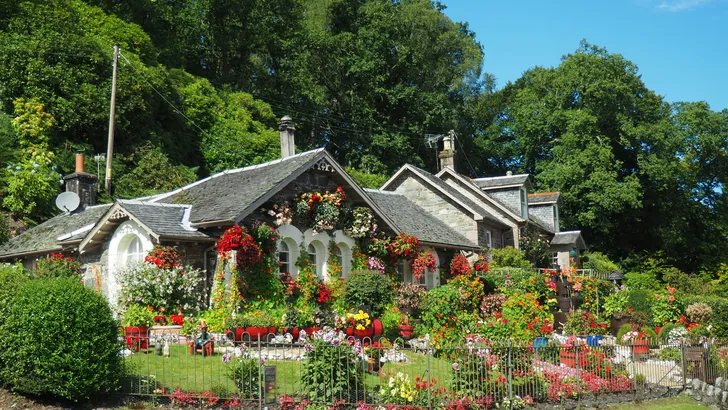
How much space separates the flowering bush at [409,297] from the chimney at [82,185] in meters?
11.6

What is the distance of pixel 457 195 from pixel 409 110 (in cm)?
1884

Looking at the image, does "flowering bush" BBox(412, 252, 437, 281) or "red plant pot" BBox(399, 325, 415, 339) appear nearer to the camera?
"red plant pot" BBox(399, 325, 415, 339)

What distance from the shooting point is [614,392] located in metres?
17.1

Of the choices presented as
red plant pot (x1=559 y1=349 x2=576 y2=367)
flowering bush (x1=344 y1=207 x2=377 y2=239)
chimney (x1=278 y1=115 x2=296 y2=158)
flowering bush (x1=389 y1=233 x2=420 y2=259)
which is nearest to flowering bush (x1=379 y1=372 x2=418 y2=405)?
red plant pot (x1=559 y1=349 x2=576 y2=367)

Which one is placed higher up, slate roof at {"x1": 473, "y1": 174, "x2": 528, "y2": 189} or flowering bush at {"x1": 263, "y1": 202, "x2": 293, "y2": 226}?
slate roof at {"x1": 473, "y1": 174, "x2": 528, "y2": 189}

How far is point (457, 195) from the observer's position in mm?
34062

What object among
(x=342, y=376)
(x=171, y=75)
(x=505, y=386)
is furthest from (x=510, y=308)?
(x=171, y=75)

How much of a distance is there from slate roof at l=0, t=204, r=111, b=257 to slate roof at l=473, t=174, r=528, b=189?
1928 cm

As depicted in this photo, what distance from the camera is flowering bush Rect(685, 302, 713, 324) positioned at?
29.7 m

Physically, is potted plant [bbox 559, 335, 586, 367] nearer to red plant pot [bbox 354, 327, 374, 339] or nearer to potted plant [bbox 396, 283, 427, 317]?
red plant pot [bbox 354, 327, 374, 339]

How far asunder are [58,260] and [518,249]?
64.5 ft

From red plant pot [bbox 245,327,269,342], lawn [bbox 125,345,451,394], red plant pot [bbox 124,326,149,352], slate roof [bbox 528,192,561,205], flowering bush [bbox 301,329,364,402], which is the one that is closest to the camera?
flowering bush [bbox 301,329,364,402]

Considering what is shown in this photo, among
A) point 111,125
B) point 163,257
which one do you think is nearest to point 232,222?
point 163,257

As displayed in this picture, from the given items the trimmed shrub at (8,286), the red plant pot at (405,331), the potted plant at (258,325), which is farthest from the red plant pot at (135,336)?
the red plant pot at (405,331)
